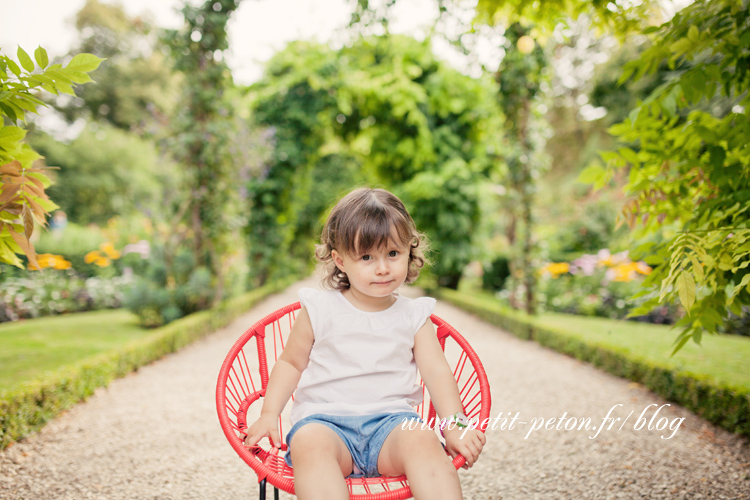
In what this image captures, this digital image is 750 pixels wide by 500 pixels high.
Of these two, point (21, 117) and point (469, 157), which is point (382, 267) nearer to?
point (21, 117)

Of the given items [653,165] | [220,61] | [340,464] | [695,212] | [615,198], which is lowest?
[340,464]

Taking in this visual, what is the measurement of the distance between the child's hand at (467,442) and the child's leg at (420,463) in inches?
2.0

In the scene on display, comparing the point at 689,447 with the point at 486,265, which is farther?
the point at 486,265

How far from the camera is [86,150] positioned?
1825cm

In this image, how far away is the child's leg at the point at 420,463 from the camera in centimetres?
121

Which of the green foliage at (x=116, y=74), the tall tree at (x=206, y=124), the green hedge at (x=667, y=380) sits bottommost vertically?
the green hedge at (x=667, y=380)

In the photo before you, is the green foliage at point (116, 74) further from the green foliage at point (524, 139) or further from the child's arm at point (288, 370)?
the child's arm at point (288, 370)

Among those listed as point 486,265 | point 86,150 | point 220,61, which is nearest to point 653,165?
point 220,61

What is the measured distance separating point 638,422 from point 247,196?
6.76m

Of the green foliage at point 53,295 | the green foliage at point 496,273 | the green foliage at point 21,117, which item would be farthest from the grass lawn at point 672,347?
the green foliage at point 53,295

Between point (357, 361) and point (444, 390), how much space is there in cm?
31

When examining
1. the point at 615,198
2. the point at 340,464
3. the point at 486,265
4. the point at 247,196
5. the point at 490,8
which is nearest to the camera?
the point at 340,464

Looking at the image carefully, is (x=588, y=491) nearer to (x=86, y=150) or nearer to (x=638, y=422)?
(x=638, y=422)

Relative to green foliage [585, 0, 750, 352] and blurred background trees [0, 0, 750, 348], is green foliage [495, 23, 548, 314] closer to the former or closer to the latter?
blurred background trees [0, 0, 750, 348]
